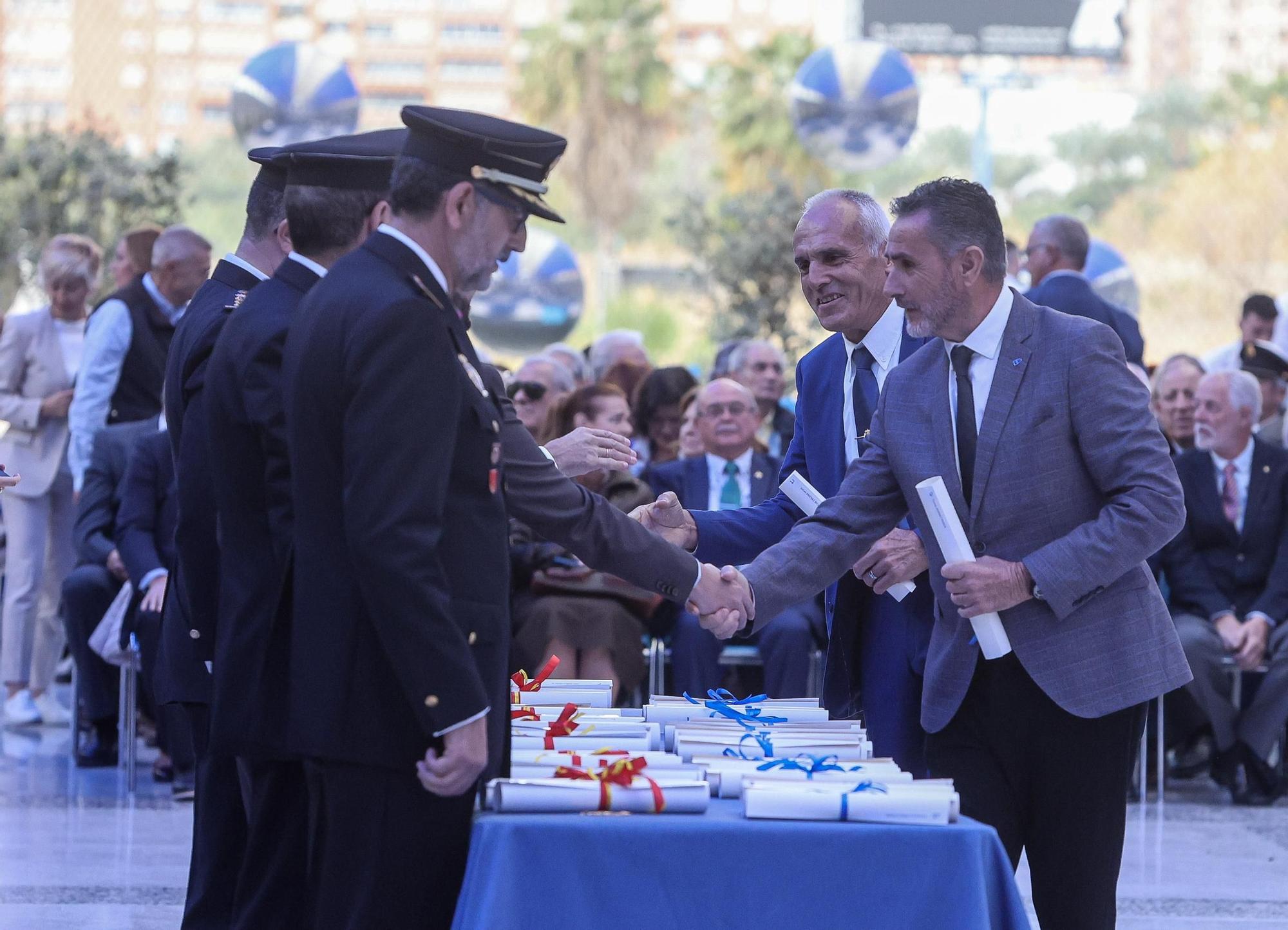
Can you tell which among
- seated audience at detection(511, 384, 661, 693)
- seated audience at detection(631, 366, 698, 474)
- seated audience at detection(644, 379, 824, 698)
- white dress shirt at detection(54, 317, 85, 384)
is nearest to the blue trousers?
seated audience at detection(644, 379, 824, 698)

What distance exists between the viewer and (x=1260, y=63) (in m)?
64.6

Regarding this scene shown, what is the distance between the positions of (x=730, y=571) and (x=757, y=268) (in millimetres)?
11389

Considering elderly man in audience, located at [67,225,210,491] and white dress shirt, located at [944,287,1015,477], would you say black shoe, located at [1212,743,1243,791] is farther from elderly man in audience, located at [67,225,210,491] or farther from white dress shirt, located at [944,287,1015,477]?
elderly man in audience, located at [67,225,210,491]

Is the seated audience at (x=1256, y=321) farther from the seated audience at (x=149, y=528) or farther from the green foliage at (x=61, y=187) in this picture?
the green foliage at (x=61, y=187)

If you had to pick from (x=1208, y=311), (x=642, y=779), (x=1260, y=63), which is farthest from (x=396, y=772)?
(x=1260, y=63)

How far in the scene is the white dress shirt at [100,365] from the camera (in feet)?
26.8

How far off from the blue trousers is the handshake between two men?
3338 millimetres

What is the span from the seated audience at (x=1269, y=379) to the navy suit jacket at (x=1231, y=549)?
1.69m

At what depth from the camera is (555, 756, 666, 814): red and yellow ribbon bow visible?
2.85m

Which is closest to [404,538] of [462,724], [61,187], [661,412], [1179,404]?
[462,724]

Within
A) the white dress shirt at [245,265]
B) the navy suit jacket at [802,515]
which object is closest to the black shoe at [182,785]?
the navy suit jacket at [802,515]

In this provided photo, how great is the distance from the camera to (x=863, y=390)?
439 cm

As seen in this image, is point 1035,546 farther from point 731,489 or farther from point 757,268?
point 757,268

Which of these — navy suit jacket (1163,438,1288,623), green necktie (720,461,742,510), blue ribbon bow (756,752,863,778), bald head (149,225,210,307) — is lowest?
navy suit jacket (1163,438,1288,623)
